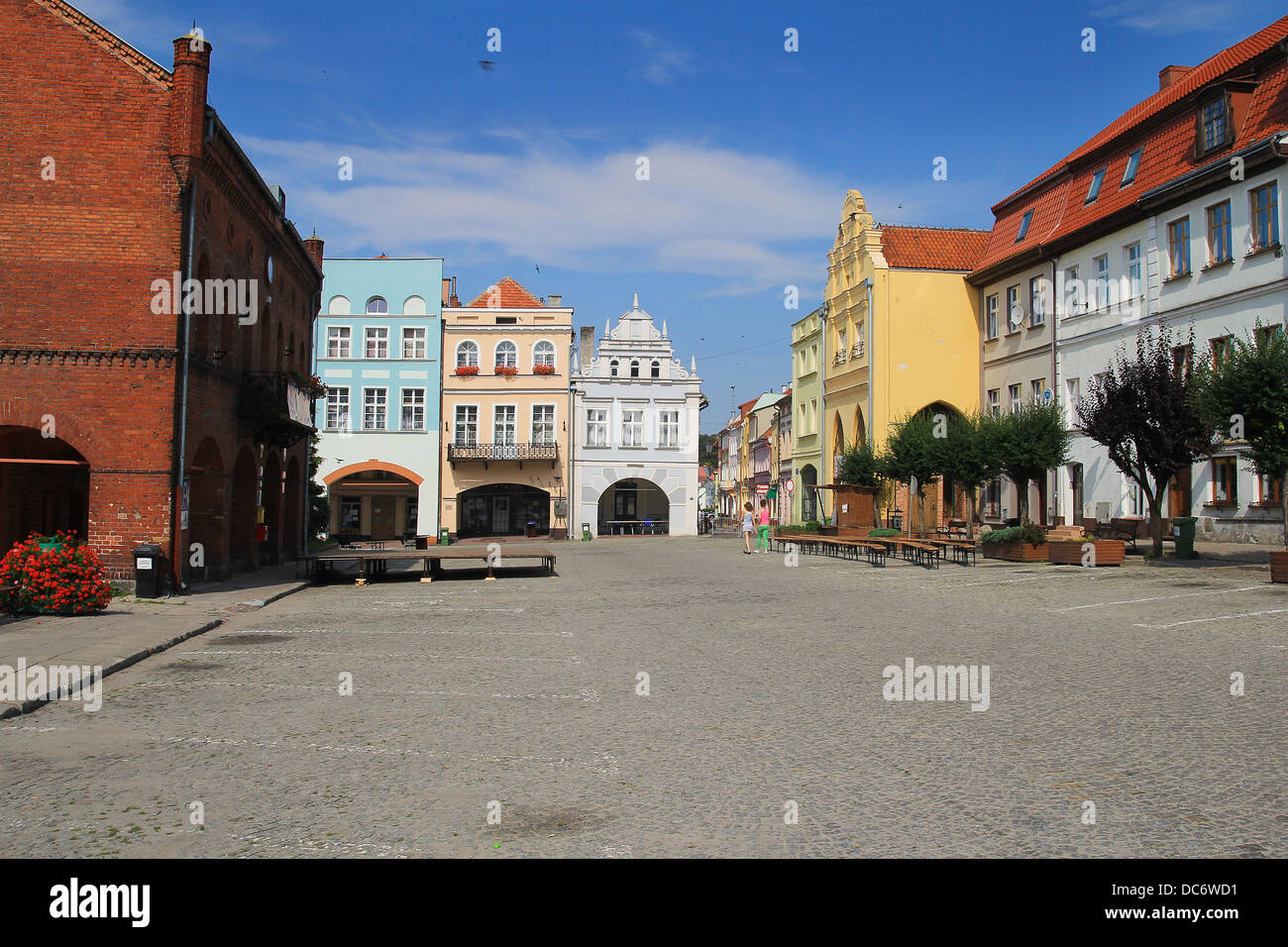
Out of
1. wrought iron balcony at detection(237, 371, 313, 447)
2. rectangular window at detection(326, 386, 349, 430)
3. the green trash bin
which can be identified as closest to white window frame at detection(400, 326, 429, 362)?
rectangular window at detection(326, 386, 349, 430)

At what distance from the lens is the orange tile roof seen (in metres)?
43.1

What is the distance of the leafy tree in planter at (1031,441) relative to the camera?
27438mm

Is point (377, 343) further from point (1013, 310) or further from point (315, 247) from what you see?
point (1013, 310)

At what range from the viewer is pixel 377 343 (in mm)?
54250

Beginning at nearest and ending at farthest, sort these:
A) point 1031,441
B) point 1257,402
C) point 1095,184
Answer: point 1257,402 → point 1031,441 → point 1095,184

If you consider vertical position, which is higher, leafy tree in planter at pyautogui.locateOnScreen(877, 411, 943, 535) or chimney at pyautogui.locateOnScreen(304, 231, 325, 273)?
chimney at pyautogui.locateOnScreen(304, 231, 325, 273)

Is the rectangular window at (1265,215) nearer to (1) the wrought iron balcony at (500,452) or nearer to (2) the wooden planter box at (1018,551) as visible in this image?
(2) the wooden planter box at (1018,551)

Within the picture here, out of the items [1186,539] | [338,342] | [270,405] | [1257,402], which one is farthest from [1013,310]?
[338,342]

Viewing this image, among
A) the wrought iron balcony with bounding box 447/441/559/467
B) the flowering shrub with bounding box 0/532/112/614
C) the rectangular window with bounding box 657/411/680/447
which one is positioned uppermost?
the rectangular window with bounding box 657/411/680/447

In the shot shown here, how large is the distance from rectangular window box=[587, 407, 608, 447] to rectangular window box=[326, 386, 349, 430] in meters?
13.4

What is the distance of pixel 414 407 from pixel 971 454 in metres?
34.1

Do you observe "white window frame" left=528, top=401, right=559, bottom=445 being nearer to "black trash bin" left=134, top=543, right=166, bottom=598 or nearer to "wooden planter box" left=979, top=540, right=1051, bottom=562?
"wooden planter box" left=979, top=540, right=1051, bottom=562

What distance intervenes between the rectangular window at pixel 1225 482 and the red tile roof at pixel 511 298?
37.7 m
